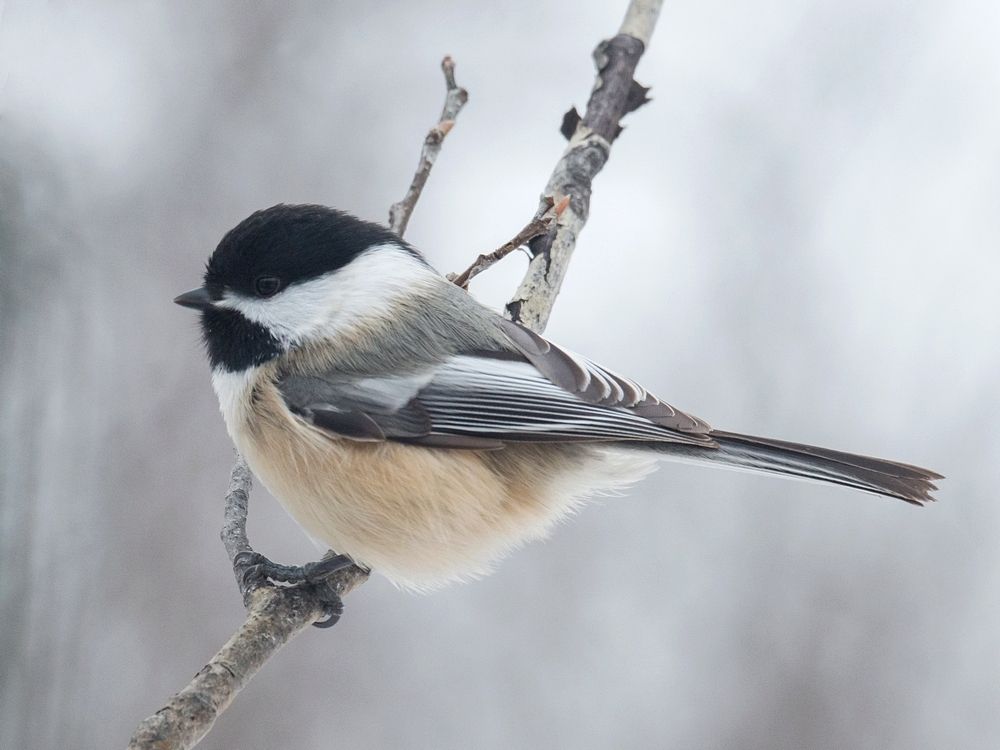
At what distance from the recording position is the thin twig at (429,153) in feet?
6.13

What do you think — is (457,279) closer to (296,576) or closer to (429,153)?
(429,153)

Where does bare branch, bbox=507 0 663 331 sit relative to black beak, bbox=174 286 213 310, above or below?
above

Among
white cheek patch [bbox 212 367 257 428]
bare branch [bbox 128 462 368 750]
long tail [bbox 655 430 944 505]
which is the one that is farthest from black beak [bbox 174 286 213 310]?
long tail [bbox 655 430 944 505]

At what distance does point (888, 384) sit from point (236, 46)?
95.6 inches

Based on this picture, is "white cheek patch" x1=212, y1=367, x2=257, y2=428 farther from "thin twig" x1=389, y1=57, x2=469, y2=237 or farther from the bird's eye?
"thin twig" x1=389, y1=57, x2=469, y2=237

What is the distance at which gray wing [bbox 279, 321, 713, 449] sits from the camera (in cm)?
148

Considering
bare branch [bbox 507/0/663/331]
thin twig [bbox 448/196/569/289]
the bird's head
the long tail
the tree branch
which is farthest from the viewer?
bare branch [bbox 507/0/663/331]

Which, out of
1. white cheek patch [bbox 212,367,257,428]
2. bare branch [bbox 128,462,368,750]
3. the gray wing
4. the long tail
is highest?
the long tail

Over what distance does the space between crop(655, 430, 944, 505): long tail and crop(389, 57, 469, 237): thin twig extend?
30.4 inches

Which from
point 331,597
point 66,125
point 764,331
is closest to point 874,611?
point 764,331

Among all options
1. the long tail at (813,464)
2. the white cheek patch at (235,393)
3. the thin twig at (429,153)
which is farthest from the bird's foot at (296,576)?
the thin twig at (429,153)

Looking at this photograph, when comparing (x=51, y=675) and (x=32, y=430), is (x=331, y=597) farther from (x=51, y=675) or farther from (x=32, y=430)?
(x=32, y=430)

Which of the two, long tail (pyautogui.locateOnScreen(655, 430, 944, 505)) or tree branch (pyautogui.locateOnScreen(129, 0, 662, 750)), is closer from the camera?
tree branch (pyautogui.locateOnScreen(129, 0, 662, 750))

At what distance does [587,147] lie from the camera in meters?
2.05
